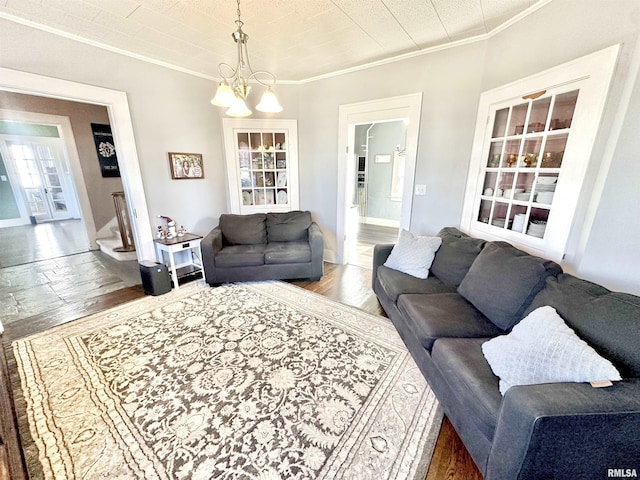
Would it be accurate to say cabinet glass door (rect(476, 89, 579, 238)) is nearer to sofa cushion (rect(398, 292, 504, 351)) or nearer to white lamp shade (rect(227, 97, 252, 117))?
sofa cushion (rect(398, 292, 504, 351))

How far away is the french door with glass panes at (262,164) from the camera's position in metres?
3.80

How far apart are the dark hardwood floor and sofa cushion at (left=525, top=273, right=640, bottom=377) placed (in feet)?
2.68

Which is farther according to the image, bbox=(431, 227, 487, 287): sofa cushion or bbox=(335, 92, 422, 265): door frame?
bbox=(335, 92, 422, 265): door frame

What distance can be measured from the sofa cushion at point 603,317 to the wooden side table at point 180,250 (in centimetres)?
333

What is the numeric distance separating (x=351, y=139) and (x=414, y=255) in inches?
78.6

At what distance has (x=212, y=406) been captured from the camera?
60.7 inches

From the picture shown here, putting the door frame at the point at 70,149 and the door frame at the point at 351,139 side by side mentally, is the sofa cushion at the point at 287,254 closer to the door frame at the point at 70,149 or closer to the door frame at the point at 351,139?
the door frame at the point at 351,139

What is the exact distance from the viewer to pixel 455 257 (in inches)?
89.4

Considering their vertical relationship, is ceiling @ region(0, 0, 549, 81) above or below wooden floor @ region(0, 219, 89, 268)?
above

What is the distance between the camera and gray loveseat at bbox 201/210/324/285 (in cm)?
312

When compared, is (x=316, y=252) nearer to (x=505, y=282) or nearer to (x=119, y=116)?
(x=505, y=282)

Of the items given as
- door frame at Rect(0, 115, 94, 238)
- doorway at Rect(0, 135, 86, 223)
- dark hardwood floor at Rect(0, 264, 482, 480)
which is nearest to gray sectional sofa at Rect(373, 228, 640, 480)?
dark hardwood floor at Rect(0, 264, 482, 480)

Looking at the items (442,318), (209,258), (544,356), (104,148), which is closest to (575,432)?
(544,356)

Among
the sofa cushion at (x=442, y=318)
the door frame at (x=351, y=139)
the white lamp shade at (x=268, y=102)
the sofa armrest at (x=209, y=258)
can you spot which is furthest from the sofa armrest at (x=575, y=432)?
the sofa armrest at (x=209, y=258)
